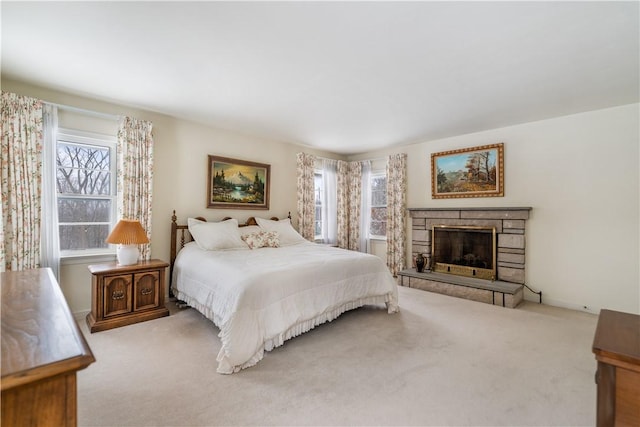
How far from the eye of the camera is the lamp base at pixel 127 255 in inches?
122

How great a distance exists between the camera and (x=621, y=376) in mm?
944

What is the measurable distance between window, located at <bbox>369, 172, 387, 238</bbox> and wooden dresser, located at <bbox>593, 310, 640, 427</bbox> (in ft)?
15.4

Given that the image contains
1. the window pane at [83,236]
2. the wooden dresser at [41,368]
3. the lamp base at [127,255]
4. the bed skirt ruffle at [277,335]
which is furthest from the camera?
the window pane at [83,236]

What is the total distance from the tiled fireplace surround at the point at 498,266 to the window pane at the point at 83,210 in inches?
171

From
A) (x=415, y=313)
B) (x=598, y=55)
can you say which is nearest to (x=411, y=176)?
(x=415, y=313)

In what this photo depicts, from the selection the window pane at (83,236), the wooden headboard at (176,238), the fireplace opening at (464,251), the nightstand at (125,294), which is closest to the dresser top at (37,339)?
the nightstand at (125,294)

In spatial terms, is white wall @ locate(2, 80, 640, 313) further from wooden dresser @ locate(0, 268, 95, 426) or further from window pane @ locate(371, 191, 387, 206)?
wooden dresser @ locate(0, 268, 95, 426)

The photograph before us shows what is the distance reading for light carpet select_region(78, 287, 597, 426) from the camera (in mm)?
1689

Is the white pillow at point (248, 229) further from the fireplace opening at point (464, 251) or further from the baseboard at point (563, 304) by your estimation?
the baseboard at point (563, 304)

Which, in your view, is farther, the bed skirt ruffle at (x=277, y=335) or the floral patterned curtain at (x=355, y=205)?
the floral patterned curtain at (x=355, y=205)

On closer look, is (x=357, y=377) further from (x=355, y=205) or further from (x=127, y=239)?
(x=355, y=205)

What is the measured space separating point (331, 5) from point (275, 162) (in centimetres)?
340

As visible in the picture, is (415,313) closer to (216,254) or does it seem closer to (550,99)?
(216,254)

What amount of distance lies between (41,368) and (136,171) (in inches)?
135
